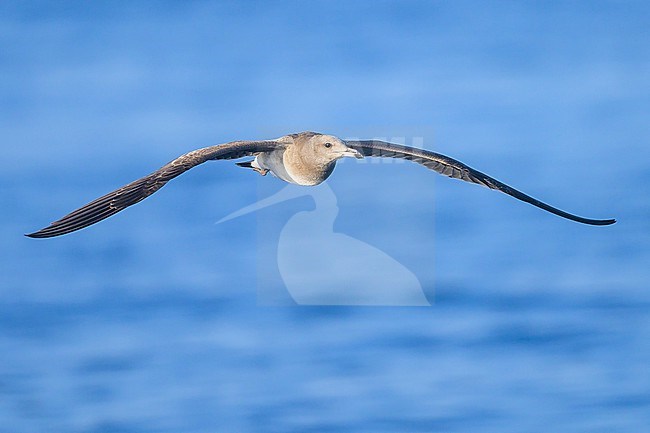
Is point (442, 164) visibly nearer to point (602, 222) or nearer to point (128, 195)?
point (602, 222)

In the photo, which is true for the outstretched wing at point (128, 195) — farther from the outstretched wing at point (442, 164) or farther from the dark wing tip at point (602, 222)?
the dark wing tip at point (602, 222)

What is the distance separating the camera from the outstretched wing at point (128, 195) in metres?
21.1

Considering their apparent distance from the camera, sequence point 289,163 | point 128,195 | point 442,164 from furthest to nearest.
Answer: point 442,164
point 289,163
point 128,195

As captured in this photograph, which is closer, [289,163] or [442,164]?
[289,163]

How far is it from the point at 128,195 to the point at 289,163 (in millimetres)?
3095

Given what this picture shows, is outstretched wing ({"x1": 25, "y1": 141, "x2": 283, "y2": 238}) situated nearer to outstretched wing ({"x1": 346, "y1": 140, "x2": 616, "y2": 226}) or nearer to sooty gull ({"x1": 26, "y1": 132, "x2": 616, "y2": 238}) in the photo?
sooty gull ({"x1": 26, "y1": 132, "x2": 616, "y2": 238})

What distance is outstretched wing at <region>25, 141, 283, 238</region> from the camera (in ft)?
69.2

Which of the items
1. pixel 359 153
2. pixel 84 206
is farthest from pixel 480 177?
pixel 84 206

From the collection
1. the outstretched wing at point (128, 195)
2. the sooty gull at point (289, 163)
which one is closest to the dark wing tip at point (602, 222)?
the sooty gull at point (289, 163)

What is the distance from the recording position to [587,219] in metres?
24.3

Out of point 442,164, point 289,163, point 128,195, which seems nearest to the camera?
point 128,195

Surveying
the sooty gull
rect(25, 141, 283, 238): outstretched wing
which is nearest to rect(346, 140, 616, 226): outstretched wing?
the sooty gull

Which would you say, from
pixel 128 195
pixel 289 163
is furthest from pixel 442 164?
pixel 128 195

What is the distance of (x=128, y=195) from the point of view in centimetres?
2178
